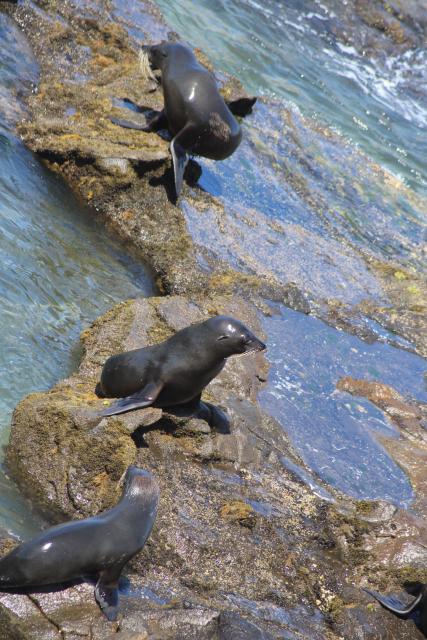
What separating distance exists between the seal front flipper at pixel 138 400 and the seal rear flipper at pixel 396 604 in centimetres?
157

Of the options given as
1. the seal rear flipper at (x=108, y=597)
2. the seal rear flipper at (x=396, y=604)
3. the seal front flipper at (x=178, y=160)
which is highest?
the seal rear flipper at (x=396, y=604)

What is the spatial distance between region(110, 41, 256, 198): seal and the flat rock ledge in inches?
138

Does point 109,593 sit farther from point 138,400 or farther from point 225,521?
point 138,400

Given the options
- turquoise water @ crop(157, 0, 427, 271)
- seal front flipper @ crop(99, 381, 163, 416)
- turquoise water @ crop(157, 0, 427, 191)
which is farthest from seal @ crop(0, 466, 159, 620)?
turquoise water @ crop(157, 0, 427, 191)

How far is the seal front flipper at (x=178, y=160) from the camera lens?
791 centimetres

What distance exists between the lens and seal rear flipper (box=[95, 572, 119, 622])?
3.65m

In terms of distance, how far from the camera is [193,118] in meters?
8.23

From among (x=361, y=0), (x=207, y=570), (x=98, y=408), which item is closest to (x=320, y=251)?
(x=98, y=408)

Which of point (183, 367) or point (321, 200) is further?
point (321, 200)

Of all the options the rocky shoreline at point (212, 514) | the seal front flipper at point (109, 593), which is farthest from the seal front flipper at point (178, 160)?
the seal front flipper at point (109, 593)

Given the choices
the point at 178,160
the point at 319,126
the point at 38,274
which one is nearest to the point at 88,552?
the point at 38,274

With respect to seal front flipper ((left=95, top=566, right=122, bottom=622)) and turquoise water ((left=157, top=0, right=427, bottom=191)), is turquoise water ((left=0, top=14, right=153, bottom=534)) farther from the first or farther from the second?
turquoise water ((left=157, top=0, right=427, bottom=191))

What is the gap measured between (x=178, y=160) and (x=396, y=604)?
467 centimetres

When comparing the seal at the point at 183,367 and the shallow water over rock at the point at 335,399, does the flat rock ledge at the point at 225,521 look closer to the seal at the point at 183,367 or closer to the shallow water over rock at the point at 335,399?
the seal at the point at 183,367
